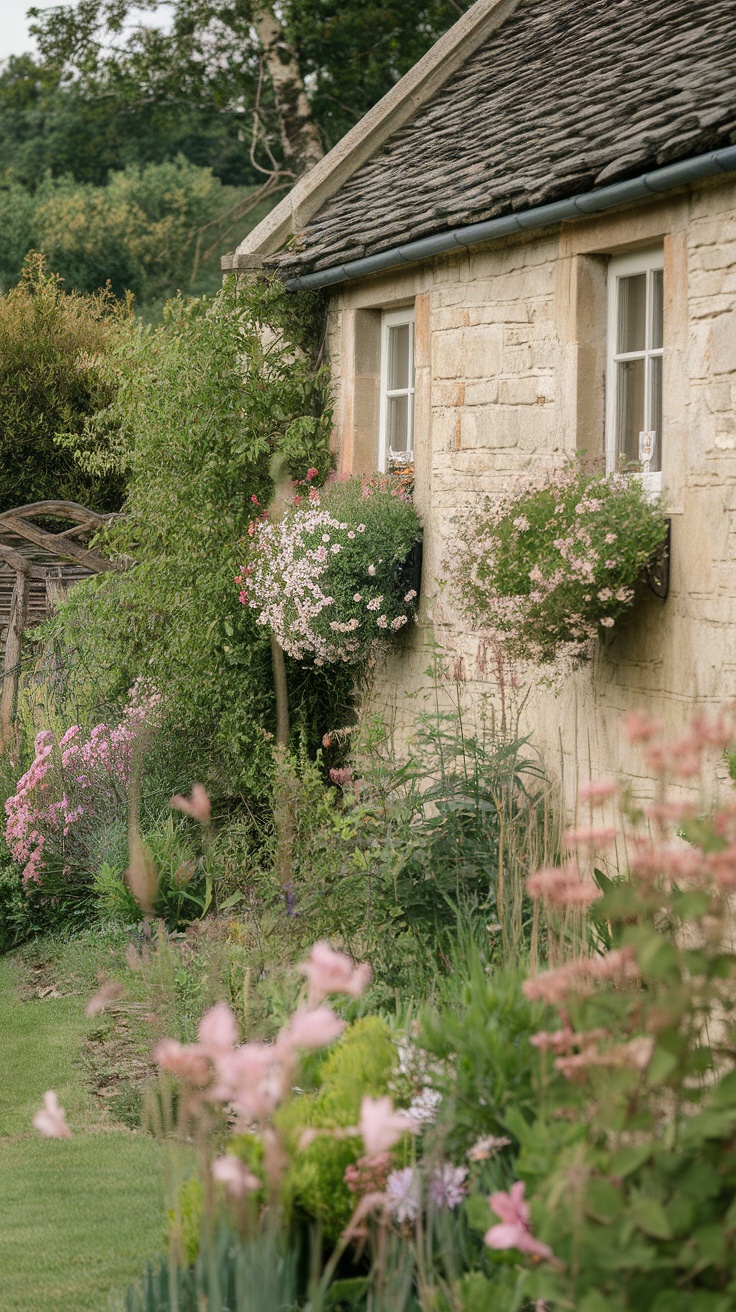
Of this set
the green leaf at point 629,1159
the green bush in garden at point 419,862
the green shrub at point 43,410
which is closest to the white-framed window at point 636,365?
the green bush in garden at point 419,862

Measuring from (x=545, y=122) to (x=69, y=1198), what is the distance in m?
6.05

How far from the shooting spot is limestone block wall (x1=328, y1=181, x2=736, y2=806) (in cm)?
588

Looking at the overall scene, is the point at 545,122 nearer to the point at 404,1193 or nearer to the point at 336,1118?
the point at 336,1118

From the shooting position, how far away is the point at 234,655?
29.1ft

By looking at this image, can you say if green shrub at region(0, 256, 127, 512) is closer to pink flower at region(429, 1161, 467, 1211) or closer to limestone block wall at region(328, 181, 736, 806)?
limestone block wall at region(328, 181, 736, 806)

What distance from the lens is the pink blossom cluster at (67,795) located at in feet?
27.6

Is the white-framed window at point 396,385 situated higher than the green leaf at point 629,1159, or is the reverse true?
the white-framed window at point 396,385

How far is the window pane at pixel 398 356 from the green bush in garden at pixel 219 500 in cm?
47

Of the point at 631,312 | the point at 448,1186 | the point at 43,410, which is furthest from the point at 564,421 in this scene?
the point at 43,410

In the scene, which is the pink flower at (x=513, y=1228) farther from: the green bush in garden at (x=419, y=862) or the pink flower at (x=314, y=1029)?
the green bush in garden at (x=419, y=862)

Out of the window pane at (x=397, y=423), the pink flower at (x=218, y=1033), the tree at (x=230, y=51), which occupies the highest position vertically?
the tree at (x=230, y=51)

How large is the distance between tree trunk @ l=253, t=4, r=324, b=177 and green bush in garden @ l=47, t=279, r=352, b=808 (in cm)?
1011

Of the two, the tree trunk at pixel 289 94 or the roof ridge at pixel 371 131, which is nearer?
the roof ridge at pixel 371 131

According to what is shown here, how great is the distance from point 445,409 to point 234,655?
2.13 m
